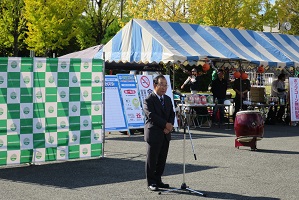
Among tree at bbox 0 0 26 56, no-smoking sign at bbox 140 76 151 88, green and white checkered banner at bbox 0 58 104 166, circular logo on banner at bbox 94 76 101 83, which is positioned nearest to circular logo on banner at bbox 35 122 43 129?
green and white checkered banner at bbox 0 58 104 166

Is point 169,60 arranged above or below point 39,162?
above

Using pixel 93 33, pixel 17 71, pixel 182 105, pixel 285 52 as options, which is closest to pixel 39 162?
pixel 17 71

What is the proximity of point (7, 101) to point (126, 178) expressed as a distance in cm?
279

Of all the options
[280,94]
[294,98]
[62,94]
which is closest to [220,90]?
[294,98]

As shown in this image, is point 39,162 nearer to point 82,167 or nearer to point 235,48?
point 82,167

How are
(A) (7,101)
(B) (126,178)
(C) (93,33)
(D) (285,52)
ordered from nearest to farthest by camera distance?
(B) (126,178), (A) (7,101), (D) (285,52), (C) (93,33)

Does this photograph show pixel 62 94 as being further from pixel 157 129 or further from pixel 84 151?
pixel 157 129

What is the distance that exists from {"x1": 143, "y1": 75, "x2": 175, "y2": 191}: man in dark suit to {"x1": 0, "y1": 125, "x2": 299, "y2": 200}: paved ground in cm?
35

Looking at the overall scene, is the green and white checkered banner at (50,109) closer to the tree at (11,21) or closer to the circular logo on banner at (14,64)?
the circular logo on banner at (14,64)

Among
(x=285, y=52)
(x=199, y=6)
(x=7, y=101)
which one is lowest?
(x=7, y=101)

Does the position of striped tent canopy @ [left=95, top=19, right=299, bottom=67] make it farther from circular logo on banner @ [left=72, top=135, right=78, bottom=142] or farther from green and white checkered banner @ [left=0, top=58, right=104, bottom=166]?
circular logo on banner @ [left=72, top=135, right=78, bottom=142]

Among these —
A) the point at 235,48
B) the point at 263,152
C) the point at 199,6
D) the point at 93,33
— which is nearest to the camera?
the point at 263,152

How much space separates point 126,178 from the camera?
31.9ft

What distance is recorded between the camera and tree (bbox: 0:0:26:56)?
144ft
